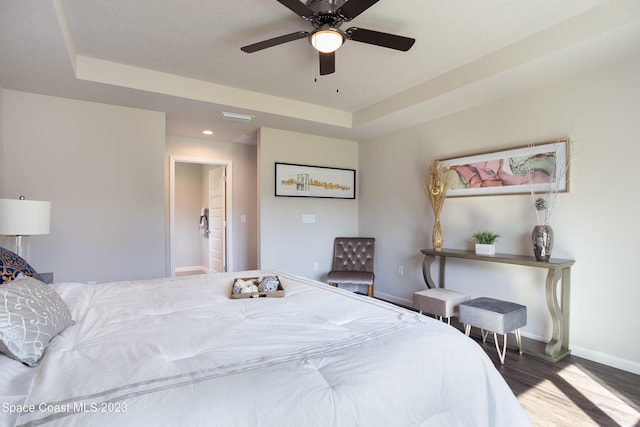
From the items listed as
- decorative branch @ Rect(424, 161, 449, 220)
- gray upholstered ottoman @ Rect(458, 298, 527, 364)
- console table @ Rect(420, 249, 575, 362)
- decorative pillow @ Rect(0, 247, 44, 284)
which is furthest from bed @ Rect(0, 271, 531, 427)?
decorative branch @ Rect(424, 161, 449, 220)

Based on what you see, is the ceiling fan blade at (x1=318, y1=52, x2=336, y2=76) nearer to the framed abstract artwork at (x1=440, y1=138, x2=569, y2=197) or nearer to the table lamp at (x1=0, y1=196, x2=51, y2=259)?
the framed abstract artwork at (x1=440, y1=138, x2=569, y2=197)

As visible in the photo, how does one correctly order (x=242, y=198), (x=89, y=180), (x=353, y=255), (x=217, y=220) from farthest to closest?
(x=217, y=220), (x=242, y=198), (x=353, y=255), (x=89, y=180)

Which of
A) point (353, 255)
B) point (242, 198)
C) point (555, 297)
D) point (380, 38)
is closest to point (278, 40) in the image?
point (380, 38)

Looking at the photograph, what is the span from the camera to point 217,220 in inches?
234

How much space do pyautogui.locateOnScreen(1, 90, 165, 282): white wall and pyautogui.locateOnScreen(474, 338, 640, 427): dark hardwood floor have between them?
3.63 m

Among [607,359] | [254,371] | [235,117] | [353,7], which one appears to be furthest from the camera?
[235,117]

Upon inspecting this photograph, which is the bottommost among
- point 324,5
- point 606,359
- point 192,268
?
→ point 192,268

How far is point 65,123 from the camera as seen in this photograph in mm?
3301

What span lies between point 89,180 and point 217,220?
2.62 meters

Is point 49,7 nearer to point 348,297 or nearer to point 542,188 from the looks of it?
point 348,297

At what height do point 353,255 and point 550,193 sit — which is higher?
point 550,193

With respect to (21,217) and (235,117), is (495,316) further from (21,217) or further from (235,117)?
(21,217)

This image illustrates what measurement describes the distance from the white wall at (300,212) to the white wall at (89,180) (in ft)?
4.19

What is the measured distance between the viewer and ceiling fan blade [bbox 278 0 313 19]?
1820 mm
